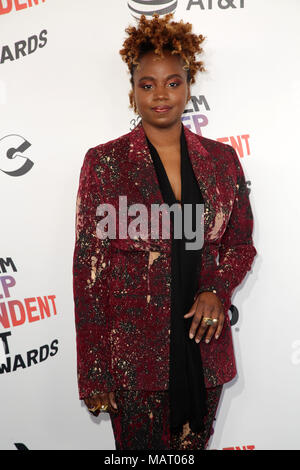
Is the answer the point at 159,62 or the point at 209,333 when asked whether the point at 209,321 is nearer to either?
the point at 209,333

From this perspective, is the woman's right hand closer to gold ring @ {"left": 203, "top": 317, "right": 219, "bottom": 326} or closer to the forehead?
gold ring @ {"left": 203, "top": 317, "right": 219, "bottom": 326}

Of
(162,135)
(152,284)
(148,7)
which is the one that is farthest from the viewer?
(148,7)

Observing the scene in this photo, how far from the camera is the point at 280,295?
7.34ft

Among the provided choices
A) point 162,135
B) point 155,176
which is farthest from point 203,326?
point 162,135

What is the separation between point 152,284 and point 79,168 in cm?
74

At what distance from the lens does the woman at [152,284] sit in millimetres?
1689

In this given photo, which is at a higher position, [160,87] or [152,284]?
[160,87]

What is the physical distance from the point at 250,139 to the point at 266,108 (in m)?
0.14

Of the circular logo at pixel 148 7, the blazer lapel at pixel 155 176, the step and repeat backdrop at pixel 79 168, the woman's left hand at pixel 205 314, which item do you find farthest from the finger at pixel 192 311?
the circular logo at pixel 148 7

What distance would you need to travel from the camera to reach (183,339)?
1692 millimetres

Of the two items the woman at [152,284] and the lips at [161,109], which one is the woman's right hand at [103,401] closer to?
the woman at [152,284]

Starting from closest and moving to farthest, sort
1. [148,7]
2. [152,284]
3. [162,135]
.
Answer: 1. [152,284]
2. [162,135]
3. [148,7]

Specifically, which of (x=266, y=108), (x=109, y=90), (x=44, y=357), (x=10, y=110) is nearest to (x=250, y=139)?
(x=266, y=108)
